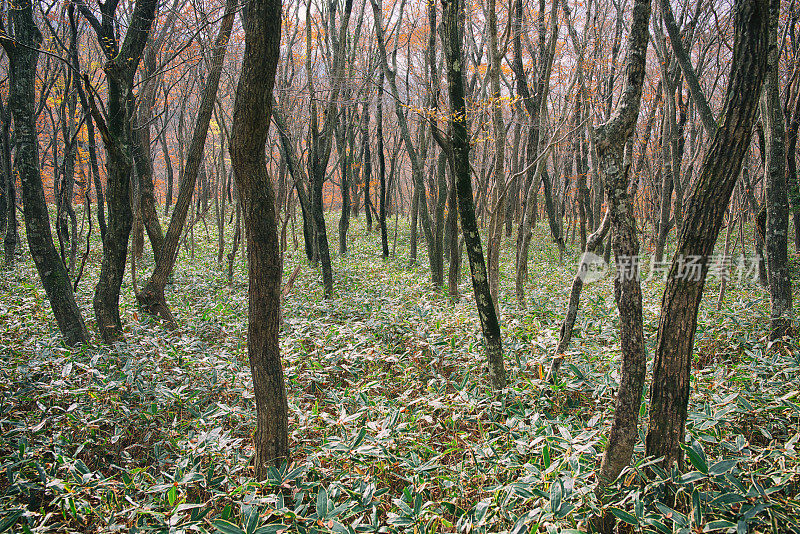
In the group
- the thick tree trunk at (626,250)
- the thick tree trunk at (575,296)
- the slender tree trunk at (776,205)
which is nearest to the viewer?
the thick tree trunk at (626,250)

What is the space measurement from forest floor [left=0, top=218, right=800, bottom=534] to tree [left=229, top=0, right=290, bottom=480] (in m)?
0.30

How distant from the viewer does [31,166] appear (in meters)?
4.06

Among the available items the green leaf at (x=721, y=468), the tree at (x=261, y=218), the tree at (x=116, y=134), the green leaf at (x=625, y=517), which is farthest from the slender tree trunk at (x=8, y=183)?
the green leaf at (x=721, y=468)

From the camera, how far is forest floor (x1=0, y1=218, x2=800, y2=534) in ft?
6.86

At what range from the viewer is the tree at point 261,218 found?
2.30 m

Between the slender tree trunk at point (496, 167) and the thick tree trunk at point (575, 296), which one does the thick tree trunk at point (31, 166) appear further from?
the thick tree trunk at point (575, 296)

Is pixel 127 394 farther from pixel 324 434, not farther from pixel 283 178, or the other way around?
pixel 283 178

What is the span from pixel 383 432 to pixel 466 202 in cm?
188

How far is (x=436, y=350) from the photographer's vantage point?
4156 mm

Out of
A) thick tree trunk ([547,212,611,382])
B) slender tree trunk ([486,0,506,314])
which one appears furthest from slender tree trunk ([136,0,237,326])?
thick tree trunk ([547,212,611,382])

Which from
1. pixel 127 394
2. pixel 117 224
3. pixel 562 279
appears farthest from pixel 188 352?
pixel 562 279

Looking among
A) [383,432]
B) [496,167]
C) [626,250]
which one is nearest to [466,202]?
[626,250]

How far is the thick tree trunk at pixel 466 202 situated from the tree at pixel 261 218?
1.56 metres

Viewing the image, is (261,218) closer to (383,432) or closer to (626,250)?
(383,432)
